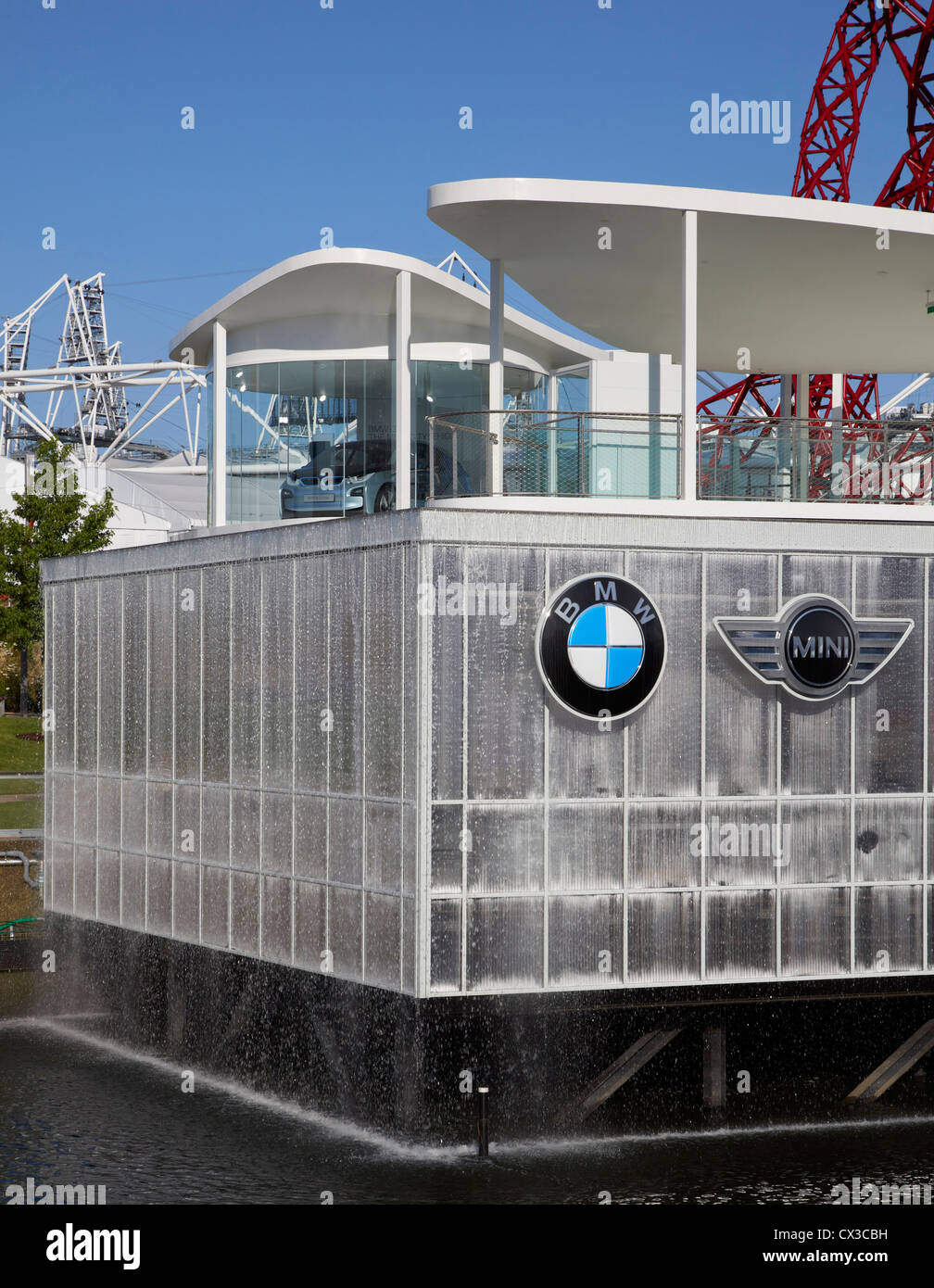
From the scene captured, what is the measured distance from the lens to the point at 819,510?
20406 millimetres

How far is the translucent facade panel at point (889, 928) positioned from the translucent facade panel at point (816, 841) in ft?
1.57

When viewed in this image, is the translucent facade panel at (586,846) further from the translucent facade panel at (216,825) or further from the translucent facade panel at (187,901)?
the translucent facade panel at (187,901)

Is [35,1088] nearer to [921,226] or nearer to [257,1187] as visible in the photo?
[257,1187]

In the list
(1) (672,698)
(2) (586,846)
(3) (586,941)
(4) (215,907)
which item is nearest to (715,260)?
(1) (672,698)

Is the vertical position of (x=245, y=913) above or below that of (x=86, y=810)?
below

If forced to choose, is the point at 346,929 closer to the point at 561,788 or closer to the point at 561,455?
the point at 561,788

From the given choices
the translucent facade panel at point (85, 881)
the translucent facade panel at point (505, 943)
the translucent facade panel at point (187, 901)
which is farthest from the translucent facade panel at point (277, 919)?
the translucent facade panel at point (85, 881)

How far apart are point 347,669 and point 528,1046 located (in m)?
5.14

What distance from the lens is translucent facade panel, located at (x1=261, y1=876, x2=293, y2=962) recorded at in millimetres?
21234

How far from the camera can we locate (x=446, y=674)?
18.9 meters

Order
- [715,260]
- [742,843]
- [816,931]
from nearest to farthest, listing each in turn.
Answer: [742,843], [816,931], [715,260]

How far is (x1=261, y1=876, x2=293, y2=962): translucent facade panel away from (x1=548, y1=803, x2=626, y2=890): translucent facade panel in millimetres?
4100

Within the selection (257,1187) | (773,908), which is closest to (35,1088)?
(257,1187)

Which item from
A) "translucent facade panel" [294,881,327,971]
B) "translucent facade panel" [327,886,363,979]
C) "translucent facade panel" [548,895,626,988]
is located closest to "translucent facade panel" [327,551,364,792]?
"translucent facade panel" [327,886,363,979]
